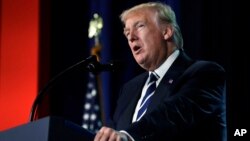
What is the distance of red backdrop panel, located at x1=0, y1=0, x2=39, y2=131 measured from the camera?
4266mm

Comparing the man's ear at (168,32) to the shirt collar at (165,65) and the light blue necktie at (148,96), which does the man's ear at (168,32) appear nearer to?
the shirt collar at (165,65)

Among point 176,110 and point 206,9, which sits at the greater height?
point 206,9

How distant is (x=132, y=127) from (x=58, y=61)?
2.46 metres

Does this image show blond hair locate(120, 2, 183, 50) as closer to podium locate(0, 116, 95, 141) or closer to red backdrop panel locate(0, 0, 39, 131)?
podium locate(0, 116, 95, 141)

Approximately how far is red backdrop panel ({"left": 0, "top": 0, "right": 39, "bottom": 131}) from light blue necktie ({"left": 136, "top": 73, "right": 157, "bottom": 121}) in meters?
1.92

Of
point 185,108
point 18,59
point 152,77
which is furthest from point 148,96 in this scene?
point 18,59

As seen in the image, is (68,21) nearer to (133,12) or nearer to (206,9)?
(206,9)

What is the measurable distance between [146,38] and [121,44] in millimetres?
1595

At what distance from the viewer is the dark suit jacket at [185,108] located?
1972 mm

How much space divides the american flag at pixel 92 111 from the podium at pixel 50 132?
2.27 metres

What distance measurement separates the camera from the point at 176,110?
202 cm

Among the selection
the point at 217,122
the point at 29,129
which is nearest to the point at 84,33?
the point at 217,122

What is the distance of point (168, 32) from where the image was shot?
263 cm

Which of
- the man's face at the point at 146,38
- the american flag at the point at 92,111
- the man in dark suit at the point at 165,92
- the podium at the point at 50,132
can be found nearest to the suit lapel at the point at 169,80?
the man in dark suit at the point at 165,92
